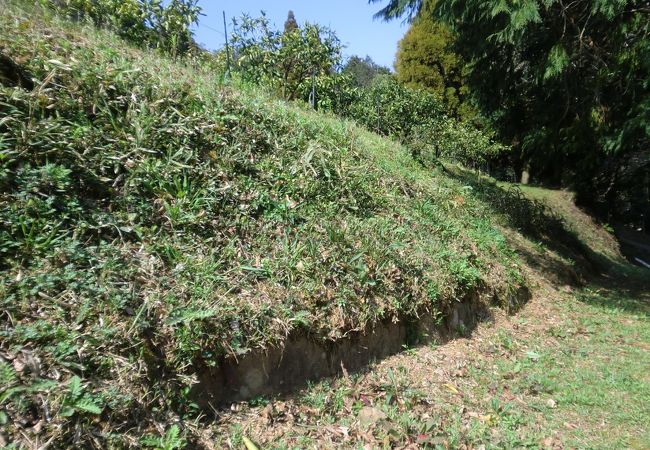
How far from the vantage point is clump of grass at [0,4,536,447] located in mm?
2506

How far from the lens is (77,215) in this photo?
316 centimetres

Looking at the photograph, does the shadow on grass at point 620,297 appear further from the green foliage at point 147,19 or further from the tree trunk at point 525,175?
the tree trunk at point 525,175

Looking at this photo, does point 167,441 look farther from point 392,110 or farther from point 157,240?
point 392,110

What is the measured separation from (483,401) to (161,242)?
119 inches

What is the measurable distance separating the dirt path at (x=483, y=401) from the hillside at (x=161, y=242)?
1.31 ft

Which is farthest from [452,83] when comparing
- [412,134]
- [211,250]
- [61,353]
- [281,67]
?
[61,353]

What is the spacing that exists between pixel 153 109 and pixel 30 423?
283 centimetres

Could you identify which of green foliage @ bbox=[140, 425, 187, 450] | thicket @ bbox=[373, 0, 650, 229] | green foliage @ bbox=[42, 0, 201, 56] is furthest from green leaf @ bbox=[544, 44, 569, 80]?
green foliage @ bbox=[140, 425, 187, 450]

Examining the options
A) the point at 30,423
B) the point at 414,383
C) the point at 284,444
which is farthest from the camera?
the point at 414,383

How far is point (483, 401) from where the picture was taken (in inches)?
161

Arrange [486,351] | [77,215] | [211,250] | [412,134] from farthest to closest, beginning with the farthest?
[412,134] < [486,351] < [211,250] < [77,215]

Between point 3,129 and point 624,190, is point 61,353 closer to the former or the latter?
point 3,129

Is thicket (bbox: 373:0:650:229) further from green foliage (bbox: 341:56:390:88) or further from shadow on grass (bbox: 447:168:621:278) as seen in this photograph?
green foliage (bbox: 341:56:390:88)

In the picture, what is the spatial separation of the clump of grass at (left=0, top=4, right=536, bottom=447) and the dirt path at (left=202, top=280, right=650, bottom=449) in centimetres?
47
